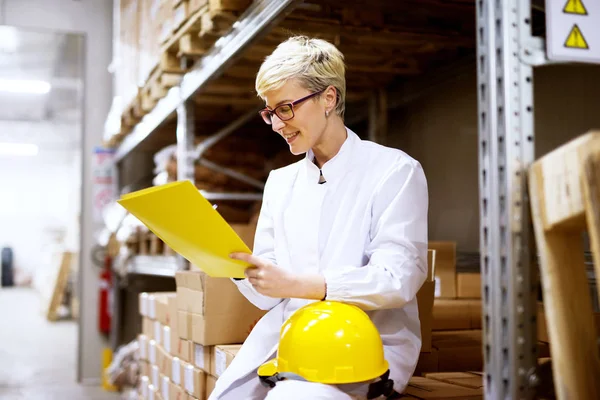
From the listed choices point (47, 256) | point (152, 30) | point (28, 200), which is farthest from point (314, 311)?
point (28, 200)

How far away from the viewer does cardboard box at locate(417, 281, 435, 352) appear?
2.88 m

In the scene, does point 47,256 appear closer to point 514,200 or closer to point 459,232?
point 459,232

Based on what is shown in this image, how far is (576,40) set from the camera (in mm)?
1835

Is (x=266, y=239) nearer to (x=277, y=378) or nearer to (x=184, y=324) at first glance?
(x=277, y=378)

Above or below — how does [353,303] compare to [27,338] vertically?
above

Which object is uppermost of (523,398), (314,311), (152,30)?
(152,30)

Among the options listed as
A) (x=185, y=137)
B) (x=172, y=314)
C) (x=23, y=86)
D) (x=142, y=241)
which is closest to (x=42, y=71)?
(x=23, y=86)

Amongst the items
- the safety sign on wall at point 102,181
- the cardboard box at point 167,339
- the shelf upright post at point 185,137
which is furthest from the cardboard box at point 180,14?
the safety sign on wall at point 102,181

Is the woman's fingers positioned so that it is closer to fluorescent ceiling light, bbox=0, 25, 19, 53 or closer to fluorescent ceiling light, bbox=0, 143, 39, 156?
fluorescent ceiling light, bbox=0, 25, 19, 53

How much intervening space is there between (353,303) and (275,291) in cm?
23

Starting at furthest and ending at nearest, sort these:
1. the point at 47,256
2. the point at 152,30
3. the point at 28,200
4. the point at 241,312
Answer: the point at 28,200 < the point at 47,256 < the point at 152,30 < the point at 241,312

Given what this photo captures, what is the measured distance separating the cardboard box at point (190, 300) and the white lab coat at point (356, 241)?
2.79 feet

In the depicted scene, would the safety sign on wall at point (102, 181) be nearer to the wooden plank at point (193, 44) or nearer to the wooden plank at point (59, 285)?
the wooden plank at point (193, 44)

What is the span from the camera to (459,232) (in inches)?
182
